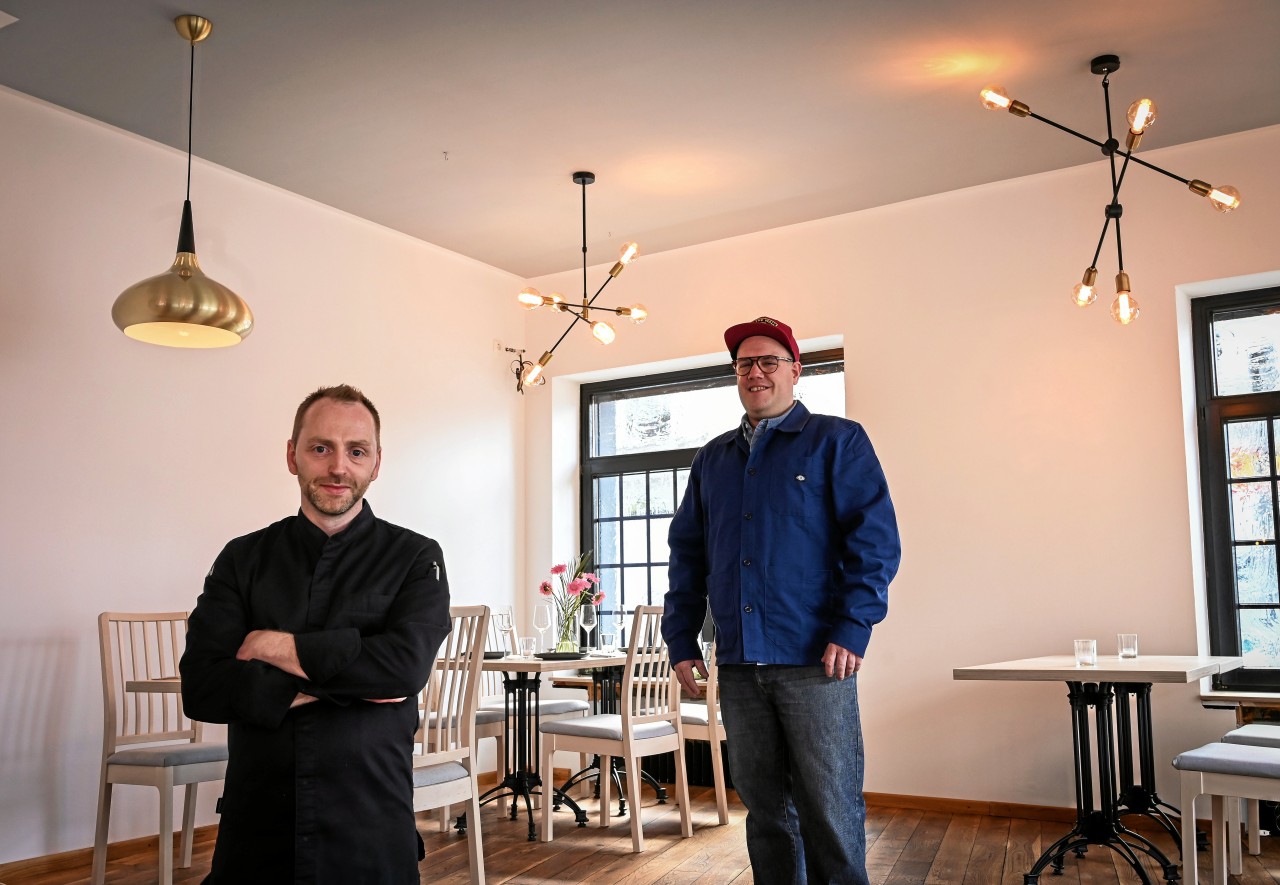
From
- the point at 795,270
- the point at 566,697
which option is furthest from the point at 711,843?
the point at 795,270

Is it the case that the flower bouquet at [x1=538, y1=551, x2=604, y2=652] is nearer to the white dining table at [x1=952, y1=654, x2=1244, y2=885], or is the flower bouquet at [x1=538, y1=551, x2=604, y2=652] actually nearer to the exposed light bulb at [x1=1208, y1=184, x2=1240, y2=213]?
the white dining table at [x1=952, y1=654, x2=1244, y2=885]

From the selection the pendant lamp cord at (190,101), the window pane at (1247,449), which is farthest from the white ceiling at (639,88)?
the window pane at (1247,449)

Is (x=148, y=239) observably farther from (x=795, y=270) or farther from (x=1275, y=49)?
(x=1275, y=49)

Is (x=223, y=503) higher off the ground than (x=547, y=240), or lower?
lower

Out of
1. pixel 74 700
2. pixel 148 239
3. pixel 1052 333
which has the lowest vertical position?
pixel 74 700

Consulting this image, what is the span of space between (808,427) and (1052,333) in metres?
3.06

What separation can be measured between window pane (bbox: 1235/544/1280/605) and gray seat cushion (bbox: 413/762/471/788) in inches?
138

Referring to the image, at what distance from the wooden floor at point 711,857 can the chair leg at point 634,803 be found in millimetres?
49

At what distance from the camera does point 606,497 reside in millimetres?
6789

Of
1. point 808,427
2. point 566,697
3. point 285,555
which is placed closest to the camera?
point 285,555

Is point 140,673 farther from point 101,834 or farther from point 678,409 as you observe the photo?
point 678,409

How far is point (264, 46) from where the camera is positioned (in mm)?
3867

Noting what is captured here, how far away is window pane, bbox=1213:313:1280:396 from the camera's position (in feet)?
15.9

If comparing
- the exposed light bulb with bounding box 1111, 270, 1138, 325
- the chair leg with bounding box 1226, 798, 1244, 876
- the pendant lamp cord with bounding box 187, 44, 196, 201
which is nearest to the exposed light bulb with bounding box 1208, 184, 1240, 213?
the exposed light bulb with bounding box 1111, 270, 1138, 325
